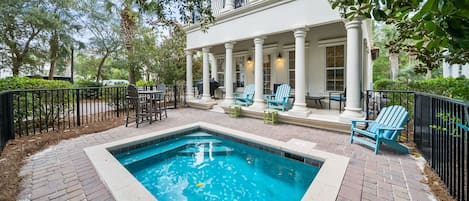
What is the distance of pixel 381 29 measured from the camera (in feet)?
77.8

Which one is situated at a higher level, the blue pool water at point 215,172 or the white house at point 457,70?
the white house at point 457,70

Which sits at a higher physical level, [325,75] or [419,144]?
[325,75]

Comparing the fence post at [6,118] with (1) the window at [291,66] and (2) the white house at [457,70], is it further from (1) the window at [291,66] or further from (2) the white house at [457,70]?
(2) the white house at [457,70]

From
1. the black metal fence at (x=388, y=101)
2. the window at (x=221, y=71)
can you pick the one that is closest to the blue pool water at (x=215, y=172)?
the black metal fence at (x=388, y=101)

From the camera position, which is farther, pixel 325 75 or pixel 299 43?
pixel 325 75

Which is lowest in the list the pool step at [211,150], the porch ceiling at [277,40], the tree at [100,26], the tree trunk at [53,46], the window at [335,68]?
the pool step at [211,150]

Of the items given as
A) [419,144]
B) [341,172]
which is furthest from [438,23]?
[419,144]

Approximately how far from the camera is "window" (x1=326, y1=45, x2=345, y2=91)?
7.13 metres

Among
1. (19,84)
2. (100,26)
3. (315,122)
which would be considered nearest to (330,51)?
(315,122)

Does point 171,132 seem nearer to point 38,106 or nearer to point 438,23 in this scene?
point 38,106

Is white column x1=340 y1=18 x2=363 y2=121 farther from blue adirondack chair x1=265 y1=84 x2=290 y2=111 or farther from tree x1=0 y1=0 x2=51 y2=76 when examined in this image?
tree x1=0 y1=0 x2=51 y2=76

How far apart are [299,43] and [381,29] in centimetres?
2432

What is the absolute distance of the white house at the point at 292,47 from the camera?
519cm

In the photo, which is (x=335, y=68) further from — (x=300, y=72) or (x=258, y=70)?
(x=258, y=70)
